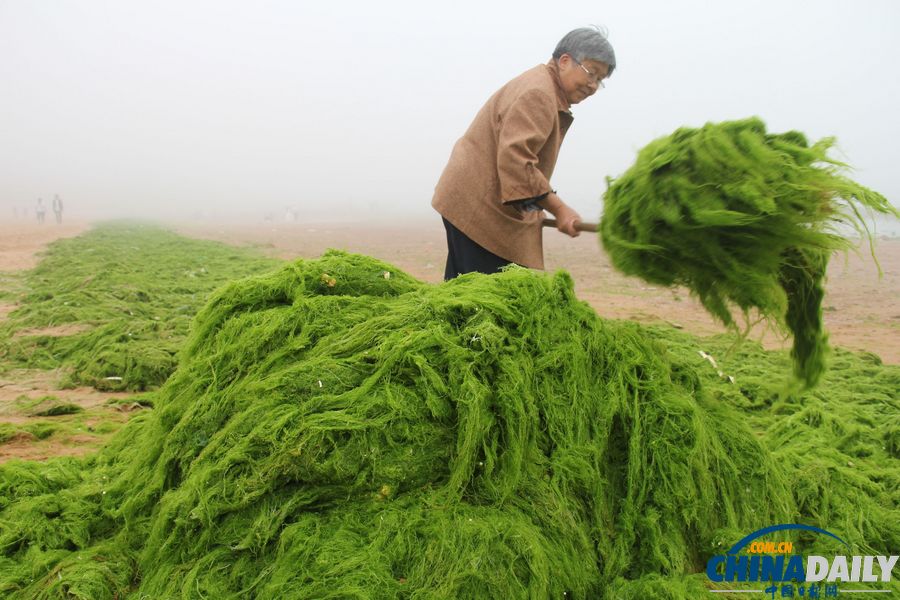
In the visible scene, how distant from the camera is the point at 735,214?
6.64ft

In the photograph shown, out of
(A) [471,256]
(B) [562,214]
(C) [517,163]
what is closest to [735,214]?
(B) [562,214]

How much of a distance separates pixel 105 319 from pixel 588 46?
5.97 meters

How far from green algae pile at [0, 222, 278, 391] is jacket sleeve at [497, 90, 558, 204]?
349 centimetres

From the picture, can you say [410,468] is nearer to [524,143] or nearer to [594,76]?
[524,143]

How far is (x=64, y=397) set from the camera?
4266 mm

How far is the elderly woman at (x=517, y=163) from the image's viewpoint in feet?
9.39

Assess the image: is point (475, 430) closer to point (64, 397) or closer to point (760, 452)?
point (760, 452)

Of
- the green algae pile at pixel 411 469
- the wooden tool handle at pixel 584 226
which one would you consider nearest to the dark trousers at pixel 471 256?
the wooden tool handle at pixel 584 226

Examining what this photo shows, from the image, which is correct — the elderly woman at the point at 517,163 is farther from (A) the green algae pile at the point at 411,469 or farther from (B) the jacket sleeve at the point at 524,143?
(A) the green algae pile at the point at 411,469

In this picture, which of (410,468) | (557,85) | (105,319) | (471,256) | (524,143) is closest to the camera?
(410,468)

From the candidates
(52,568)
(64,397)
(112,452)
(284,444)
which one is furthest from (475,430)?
(64,397)

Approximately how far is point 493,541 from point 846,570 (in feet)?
5.13

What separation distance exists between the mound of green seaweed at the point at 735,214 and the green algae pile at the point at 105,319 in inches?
163

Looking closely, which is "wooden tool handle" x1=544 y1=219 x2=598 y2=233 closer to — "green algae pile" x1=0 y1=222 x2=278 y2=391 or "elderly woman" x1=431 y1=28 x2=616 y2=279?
"elderly woman" x1=431 y1=28 x2=616 y2=279
